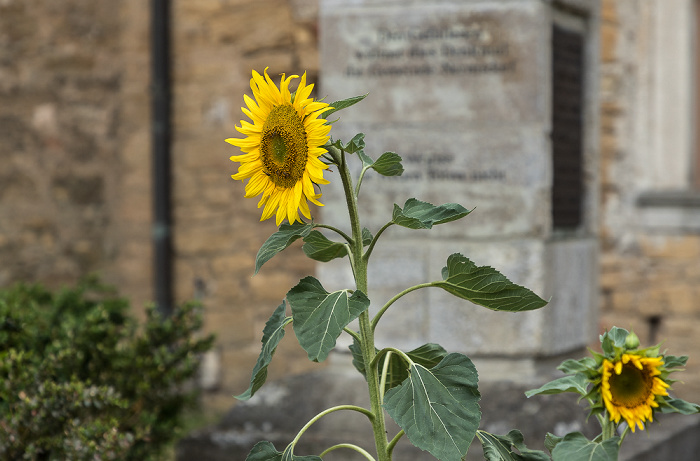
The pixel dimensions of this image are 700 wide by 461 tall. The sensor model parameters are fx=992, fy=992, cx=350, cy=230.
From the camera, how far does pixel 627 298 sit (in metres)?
6.31

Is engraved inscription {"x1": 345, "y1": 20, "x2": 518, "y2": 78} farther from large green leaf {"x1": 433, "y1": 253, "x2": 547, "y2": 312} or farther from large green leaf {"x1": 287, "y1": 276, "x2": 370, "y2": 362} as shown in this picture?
large green leaf {"x1": 287, "y1": 276, "x2": 370, "y2": 362}

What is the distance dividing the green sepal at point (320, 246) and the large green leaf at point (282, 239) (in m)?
0.03

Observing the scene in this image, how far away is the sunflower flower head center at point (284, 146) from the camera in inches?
59.5

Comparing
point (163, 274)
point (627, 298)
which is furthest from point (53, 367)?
point (627, 298)

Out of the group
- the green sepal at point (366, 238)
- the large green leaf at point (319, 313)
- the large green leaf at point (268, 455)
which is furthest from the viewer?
the green sepal at point (366, 238)

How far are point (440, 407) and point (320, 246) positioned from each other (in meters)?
0.33

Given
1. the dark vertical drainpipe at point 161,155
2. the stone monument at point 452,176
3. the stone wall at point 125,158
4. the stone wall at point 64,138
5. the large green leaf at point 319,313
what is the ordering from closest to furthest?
the large green leaf at point 319,313
the stone monument at point 452,176
the stone wall at point 125,158
the dark vertical drainpipe at point 161,155
the stone wall at point 64,138

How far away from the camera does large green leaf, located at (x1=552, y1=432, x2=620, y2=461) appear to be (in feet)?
4.96

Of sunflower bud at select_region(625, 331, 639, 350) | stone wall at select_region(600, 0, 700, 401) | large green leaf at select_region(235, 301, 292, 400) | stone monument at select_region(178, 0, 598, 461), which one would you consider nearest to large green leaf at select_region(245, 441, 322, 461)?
large green leaf at select_region(235, 301, 292, 400)

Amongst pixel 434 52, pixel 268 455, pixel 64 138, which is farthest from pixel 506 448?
pixel 64 138


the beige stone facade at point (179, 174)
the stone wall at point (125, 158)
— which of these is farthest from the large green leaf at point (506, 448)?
the beige stone facade at point (179, 174)

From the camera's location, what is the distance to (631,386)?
1560mm

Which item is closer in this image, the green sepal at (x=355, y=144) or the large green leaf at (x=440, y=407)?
the large green leaf at (x=440, y=407)

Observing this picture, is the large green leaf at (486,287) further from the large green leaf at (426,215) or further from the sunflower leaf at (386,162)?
the sunflower leaf at (386,162)
